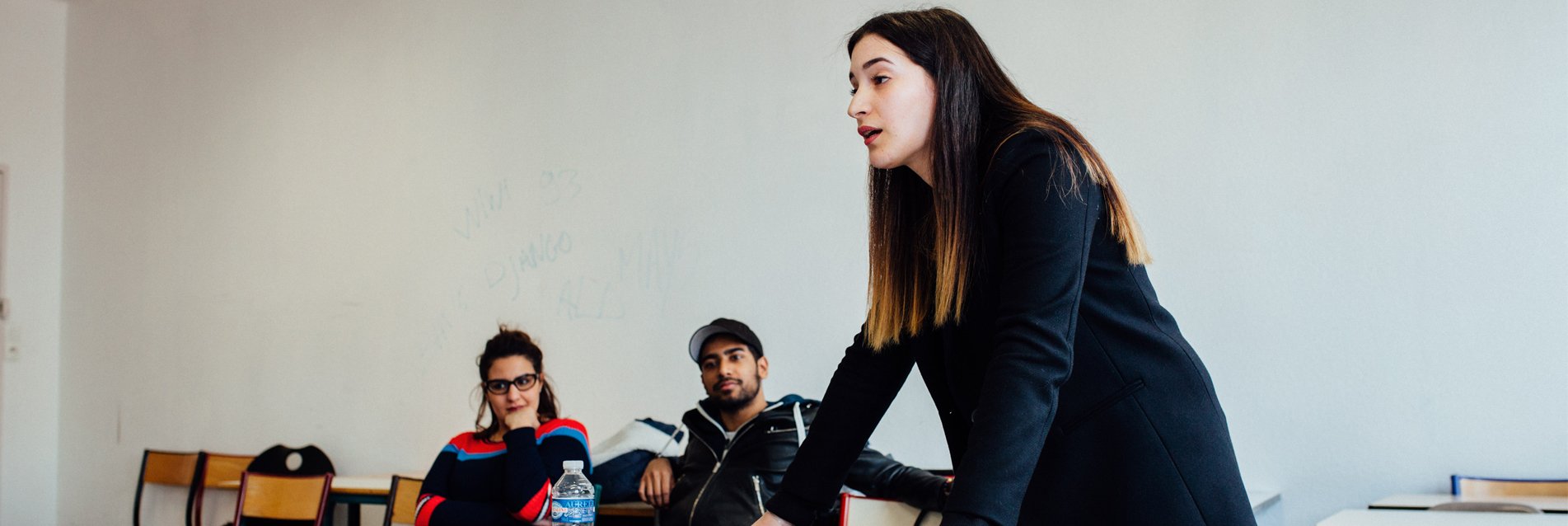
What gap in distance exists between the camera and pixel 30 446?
5984 millimetres

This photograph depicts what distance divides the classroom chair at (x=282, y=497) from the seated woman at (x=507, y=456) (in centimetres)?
90

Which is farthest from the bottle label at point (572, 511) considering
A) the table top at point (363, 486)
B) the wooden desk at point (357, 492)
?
the wooden desk at point (357, 492)

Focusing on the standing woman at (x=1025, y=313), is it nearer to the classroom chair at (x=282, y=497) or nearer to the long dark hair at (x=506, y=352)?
the long dark hair at (x=506, y=352)

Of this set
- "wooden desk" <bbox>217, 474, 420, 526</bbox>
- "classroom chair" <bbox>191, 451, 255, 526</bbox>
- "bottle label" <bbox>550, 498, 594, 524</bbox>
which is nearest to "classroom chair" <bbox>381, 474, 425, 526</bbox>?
"wooden desk" <bbox>217, 474, 420, 526</bbox>

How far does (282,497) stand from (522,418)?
124 centimetres

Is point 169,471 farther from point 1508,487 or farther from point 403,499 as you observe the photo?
point 1508,487

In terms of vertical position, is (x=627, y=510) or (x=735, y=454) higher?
(x=735, y=454)

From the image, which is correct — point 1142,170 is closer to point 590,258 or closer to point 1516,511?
point 1516,511

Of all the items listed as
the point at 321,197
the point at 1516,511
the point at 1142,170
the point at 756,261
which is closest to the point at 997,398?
the point at 1516,511

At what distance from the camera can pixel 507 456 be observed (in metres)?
3.21

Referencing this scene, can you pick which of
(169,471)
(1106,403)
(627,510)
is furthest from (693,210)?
(1106,403)

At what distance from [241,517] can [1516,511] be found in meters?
3.54

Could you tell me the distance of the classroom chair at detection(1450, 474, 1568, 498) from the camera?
3.04 m

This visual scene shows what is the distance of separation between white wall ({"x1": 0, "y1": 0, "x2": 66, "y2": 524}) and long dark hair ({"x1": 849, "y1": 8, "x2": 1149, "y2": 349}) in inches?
242
